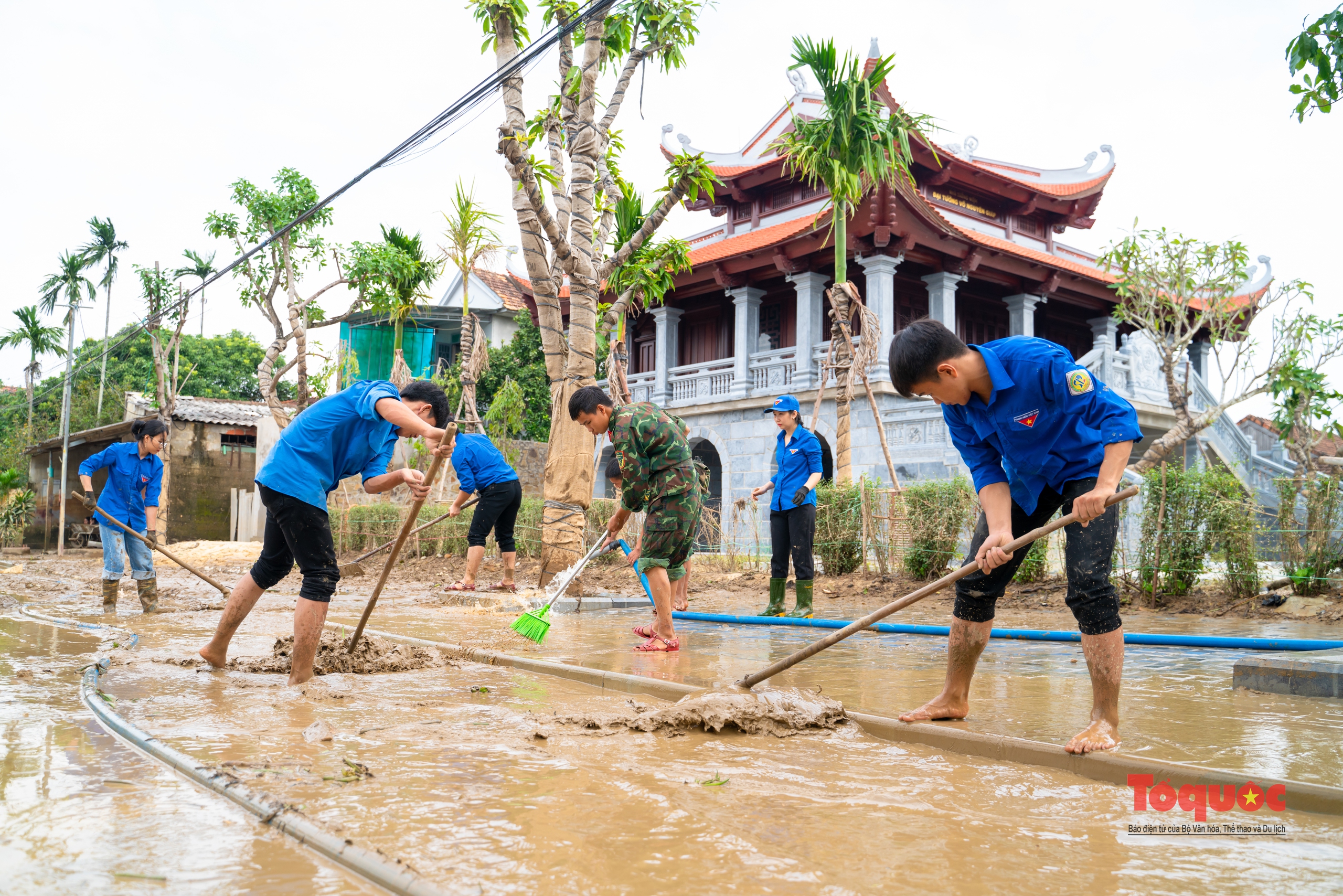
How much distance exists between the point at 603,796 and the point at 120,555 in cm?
745

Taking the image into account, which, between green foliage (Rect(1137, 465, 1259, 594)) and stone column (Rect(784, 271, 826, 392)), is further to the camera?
stone column (Rect(784, 271, 826, 392))

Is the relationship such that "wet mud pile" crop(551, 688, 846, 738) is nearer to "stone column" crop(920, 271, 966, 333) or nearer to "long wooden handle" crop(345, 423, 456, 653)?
"long wooden handle" crop(345, 423, 456, 653)

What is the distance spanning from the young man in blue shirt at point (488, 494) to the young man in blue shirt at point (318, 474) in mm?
4750

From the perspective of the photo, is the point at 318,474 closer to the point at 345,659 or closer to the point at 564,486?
the point at 345,659

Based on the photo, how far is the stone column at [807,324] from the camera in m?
18.1

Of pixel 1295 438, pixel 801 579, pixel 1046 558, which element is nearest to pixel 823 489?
pixel 1046 558

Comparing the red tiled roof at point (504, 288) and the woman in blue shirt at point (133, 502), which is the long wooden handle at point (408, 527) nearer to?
the woman in blue shirt at point (133, 502)

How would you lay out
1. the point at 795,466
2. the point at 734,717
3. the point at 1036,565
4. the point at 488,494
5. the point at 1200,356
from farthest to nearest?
the point at 1200,356, the point at 488,494, the point at 1036,565, the point at 795,466, the point at 734,717

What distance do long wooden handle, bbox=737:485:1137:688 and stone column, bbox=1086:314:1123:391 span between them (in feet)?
42.1

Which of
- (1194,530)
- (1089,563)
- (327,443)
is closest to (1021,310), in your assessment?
(1194,530)

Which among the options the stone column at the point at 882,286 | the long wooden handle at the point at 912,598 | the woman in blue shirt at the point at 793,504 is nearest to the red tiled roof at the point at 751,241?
the stone column at the point at 882,286

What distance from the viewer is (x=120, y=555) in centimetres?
812

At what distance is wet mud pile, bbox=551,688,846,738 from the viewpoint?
3.26 metres

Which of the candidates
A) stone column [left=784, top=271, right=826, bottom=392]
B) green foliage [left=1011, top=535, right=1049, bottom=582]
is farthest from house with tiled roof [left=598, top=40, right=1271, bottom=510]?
green foliage [left=1011, top=535, right=1049, bottom=582]
